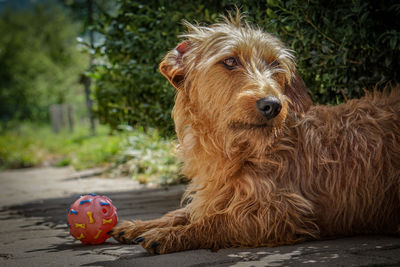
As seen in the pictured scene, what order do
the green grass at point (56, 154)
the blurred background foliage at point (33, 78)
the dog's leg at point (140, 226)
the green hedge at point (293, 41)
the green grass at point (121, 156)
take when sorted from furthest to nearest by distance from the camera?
the blurred background foliage at point (33, 78), the green grass at point (56, 154), the green grass at point (121, 156), the green hedge at point (293, 41), the dog's leg at point (140, 226)

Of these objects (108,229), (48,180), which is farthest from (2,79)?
(108,229)

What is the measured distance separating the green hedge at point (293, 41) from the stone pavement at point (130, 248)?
1.24m

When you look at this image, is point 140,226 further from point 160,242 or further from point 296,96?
point 296,96

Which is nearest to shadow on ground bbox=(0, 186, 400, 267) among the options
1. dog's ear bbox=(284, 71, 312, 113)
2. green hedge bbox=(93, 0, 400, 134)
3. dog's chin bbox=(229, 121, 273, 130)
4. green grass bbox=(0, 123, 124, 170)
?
dog's chin bbox=(229, 121, 273, 130)

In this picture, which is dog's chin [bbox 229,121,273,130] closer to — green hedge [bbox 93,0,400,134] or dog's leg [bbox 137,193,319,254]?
dog's leg [bbox 137,193,319,254]

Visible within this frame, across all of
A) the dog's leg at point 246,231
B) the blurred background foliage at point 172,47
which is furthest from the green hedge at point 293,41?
the dog's leg at point 246,231

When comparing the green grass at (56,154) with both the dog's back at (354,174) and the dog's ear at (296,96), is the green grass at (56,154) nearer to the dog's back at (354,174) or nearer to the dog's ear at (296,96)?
the dog's ear at (296,96)

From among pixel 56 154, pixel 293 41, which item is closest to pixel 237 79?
pixel 293 41

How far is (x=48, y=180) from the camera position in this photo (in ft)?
25.8

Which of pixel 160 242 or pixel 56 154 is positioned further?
pixel 56 154

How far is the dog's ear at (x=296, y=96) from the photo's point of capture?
3041mm

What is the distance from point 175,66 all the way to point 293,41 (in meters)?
1.38

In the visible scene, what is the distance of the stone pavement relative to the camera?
7.63 feet

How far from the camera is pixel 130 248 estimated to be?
9.46 ft
